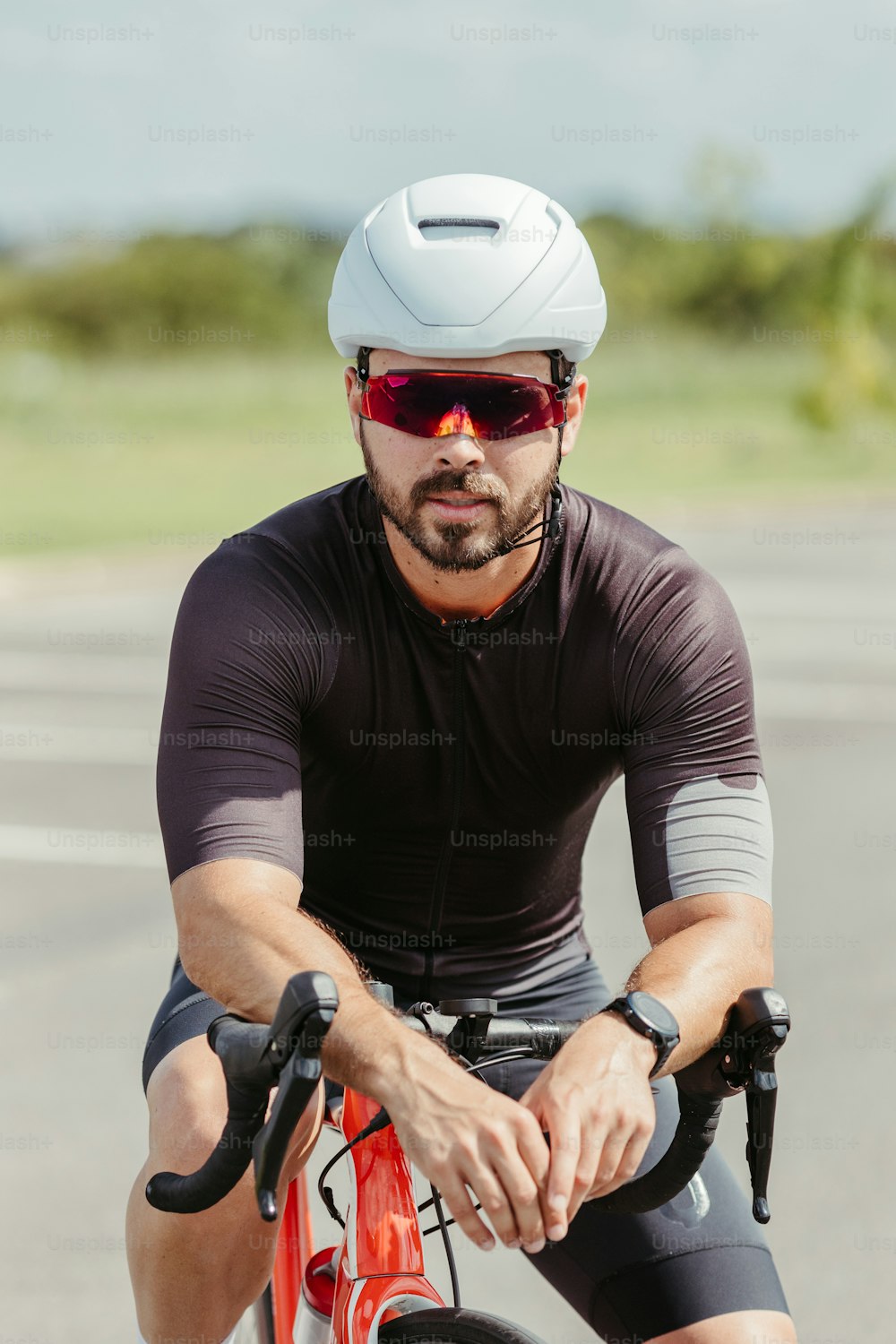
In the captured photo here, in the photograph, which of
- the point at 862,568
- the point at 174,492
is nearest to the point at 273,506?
the point at 174,492

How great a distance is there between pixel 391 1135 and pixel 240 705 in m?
0.71

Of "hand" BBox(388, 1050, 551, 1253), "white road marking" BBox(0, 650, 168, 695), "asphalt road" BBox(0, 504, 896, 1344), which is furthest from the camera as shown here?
"white road marking" BBox(0, 650, 168, 695)

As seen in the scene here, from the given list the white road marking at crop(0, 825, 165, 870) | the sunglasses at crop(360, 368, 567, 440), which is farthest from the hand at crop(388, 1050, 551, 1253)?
the white road marking at crop(0, 825, 165, 870)

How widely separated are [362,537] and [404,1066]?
1106 millimetres

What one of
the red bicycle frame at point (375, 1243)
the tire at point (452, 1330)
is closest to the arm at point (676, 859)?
the tire at point (452, 1330)

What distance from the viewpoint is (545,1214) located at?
1.98m

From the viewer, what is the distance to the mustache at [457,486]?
2.64 metres

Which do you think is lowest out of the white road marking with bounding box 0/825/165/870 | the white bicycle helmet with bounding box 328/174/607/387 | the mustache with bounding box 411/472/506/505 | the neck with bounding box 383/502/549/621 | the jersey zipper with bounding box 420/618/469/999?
the white road marking with bounding box 0/825/165/870

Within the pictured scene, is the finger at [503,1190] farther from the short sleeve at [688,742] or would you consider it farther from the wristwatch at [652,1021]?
the short sleeve at [688,742]

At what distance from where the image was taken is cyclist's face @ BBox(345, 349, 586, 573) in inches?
103

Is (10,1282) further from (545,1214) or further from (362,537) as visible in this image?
(545,1214)

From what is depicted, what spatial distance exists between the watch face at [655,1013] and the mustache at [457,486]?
879 mm

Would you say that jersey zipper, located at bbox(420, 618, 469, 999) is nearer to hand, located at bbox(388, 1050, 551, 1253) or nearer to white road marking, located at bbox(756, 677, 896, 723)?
hand, located at bbox(388, 1050, 551, 1253)

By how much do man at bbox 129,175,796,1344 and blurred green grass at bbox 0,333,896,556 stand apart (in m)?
18.4
